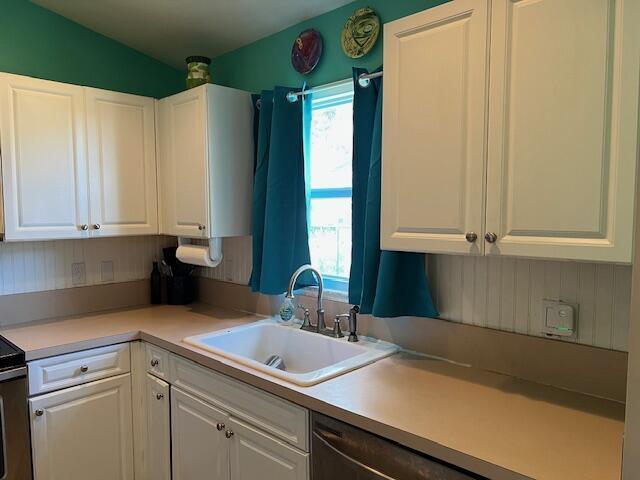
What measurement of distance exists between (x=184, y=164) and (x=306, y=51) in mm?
823

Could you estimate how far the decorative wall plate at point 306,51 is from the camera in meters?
2.19

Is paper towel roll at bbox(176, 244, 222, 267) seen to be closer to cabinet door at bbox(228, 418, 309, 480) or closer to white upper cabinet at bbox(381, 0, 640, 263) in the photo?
cabinet door at bbox(228, 418, 309, 480)

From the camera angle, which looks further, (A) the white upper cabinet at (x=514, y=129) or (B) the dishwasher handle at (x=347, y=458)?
(B) the dishwasher handle at (x=347, y=458)

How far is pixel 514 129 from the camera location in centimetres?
128

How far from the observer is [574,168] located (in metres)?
1.18

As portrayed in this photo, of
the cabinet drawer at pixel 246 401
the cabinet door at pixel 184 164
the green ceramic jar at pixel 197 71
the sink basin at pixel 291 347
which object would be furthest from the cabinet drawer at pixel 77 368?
the green ceramic jar at pixel 197 71

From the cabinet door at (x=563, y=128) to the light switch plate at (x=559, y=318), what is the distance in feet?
1.15

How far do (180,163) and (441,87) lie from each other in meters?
1.49

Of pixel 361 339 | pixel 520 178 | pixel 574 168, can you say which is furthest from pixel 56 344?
pixel 574 168

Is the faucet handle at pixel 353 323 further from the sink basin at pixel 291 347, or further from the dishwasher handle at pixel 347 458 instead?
the dishwasher handle at pixel 347 458

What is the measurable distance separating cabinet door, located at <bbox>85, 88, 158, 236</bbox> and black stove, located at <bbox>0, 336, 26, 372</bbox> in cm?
66

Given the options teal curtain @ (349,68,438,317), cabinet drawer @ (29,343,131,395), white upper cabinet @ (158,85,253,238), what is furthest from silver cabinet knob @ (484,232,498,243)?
cabinet drawer @ (29,343,131,395)

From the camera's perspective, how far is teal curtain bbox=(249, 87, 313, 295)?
7.42 feet

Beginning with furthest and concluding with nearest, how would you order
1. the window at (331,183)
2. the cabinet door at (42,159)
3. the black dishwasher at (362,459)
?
the window at (331,183), the cabinet door at (42,159), the black dishwasher at (362,459)
